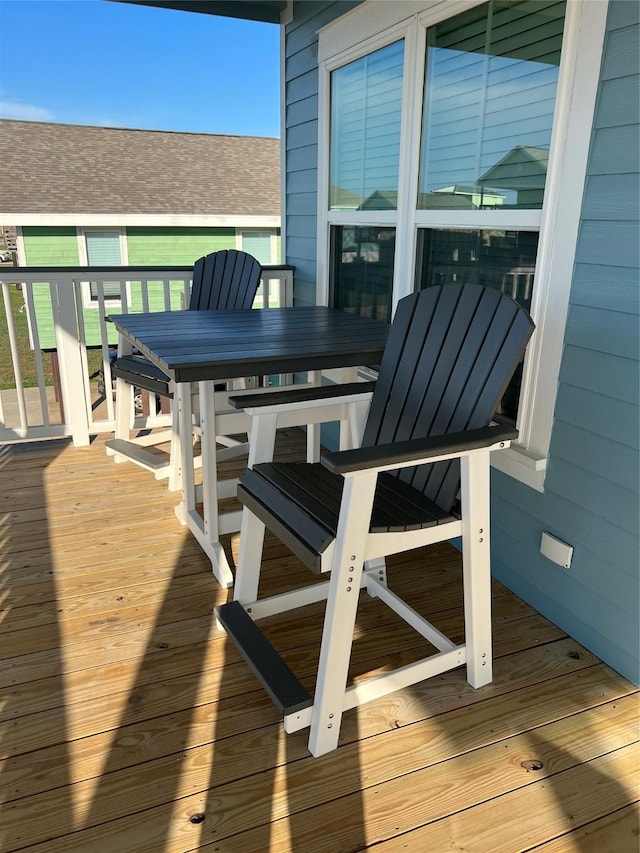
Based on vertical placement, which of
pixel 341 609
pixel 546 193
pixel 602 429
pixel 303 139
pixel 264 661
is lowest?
pixel 264 661

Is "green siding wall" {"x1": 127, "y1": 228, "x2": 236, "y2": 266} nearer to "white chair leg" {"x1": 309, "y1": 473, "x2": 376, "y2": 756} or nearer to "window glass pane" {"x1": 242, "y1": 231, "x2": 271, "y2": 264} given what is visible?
"window glass pane" {"x1": 242, "y1": 231, "x2": 271, "y2": 264}

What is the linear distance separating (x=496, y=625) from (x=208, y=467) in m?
1.21

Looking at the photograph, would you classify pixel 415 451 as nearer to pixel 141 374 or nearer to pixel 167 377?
pixel 167 377

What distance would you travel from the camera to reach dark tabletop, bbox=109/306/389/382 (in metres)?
2.05

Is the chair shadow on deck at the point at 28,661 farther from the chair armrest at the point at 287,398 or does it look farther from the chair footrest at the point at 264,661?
the chair armrest at the point at 287,398

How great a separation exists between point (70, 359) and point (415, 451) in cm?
281

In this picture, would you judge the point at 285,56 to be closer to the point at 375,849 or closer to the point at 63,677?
the point at 63,677

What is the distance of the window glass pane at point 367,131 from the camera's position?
110 inches

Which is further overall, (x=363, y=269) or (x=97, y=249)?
(x=97, y=249)

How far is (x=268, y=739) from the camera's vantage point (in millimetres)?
1642

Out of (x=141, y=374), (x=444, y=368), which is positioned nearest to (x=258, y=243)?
(x=141, y=374)

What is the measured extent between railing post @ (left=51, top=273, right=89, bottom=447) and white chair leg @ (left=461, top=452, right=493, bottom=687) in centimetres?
274

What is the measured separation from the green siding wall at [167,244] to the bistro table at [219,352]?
27.6ft

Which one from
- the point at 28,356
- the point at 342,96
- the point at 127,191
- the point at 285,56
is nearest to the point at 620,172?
the point at 342,96
